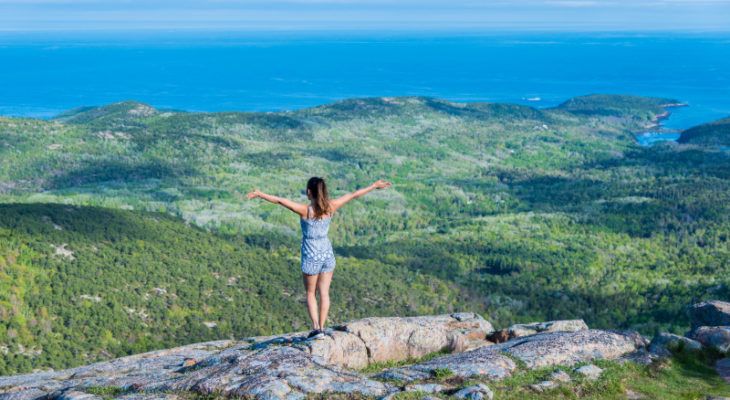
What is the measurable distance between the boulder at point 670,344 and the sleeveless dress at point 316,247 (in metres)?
19.4

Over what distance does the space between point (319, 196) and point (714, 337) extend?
25.7 metres

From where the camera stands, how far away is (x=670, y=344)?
3161cm

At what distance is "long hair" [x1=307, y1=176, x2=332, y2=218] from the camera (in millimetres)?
23197

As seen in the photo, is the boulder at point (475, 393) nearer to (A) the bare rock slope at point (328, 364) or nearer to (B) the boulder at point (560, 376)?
(A) the bare rock slope at point (328, 364)

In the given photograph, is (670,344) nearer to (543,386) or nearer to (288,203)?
(543,386)

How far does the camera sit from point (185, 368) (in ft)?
95.0

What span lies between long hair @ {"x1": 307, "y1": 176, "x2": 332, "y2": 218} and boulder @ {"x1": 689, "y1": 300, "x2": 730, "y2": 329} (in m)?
33.2

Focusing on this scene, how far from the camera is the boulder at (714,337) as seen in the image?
32.4 m

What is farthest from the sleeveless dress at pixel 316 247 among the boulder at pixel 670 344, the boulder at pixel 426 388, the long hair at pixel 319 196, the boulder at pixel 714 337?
the boulder at pixel 714 337

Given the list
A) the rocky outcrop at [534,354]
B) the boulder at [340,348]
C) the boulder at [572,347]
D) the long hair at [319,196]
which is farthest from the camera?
the boulder at [572,347]

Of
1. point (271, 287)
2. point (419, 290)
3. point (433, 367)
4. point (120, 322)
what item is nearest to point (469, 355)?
point (433, 367)

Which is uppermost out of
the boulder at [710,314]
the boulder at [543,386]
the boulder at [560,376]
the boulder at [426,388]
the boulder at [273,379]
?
the boulder at [273,379]

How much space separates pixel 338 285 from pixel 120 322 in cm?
4786

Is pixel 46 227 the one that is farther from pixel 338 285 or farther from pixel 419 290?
pixel 419 290
